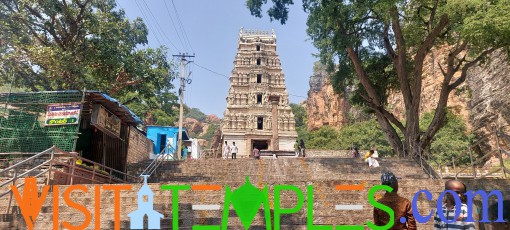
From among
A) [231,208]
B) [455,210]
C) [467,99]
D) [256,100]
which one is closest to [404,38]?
[231,208]

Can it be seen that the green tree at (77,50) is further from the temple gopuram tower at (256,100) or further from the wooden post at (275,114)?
the temple gopuram tower at (256,100)

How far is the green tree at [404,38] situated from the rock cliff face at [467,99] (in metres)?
1.43

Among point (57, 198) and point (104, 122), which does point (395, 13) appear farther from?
point (57, 198)

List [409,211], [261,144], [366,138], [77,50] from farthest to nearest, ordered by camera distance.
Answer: [366,138] < [261,144] < [77,50] < [409,211]

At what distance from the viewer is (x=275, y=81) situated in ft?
121

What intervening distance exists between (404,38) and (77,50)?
12.7m

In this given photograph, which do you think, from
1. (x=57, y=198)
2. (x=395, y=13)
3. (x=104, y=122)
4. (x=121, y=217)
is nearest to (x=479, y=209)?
(x=121, y=217)

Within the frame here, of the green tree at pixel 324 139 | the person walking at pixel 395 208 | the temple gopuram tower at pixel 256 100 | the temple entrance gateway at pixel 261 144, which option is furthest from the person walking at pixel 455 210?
the green tree at pixel 324 139

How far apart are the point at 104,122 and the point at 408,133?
1066 centimetres

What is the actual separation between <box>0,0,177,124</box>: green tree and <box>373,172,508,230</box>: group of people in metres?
12.1

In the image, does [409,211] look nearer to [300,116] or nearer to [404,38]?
[404,38]

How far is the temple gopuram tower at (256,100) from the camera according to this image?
33.7 meters

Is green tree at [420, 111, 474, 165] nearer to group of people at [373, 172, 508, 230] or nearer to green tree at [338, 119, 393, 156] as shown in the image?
green tree at [338, 119, 393, 156]

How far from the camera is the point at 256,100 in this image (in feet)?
116
